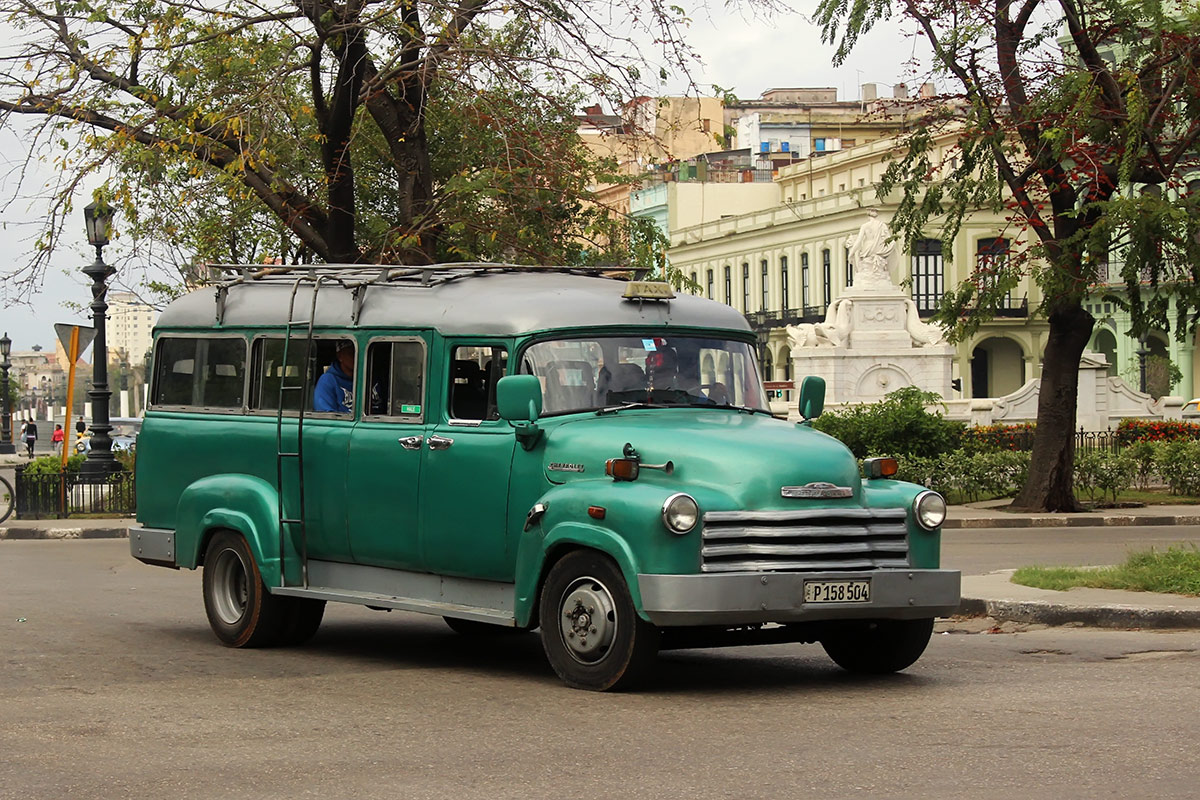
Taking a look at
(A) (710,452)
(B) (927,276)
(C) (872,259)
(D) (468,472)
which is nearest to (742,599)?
(A) (710,452)

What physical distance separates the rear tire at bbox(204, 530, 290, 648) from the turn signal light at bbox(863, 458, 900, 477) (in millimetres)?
4056

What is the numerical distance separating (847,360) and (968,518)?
792 inches

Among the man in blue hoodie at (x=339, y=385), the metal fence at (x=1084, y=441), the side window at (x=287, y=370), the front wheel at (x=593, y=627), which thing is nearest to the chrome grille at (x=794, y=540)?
the front wheel at (x=593, y=627)

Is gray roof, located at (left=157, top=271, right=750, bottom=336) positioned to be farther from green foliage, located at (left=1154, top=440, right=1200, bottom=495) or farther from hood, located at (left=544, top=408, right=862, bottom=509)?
green foliage, located at (left=1154, top=440, right=1200, bottom=495)

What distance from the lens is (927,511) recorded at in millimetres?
10242

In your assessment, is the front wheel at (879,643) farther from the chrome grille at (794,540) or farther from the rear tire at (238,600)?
the rear tire at (238,600)

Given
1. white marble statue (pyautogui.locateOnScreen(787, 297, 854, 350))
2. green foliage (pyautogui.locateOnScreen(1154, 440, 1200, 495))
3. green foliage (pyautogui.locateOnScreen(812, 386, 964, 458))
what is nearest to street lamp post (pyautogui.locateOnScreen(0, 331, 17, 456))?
white marble statue (pyautogui.locateOnScreen(787, 297, 854, 350))

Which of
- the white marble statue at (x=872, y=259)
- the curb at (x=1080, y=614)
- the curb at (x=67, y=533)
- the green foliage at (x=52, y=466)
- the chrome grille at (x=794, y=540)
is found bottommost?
the curb at (x=67, y=533)

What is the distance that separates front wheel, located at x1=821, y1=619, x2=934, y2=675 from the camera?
34.7 feet

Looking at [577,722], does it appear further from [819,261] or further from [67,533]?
[819,261]

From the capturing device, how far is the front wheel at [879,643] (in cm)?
1056

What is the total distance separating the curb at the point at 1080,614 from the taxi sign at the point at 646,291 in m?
4.35

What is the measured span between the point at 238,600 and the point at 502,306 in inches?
123

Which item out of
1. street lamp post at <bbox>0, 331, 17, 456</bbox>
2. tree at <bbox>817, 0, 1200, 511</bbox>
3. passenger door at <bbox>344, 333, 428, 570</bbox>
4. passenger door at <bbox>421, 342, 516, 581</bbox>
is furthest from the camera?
street lamp post at <bbox>0, 331, 17, 456</bbox>
